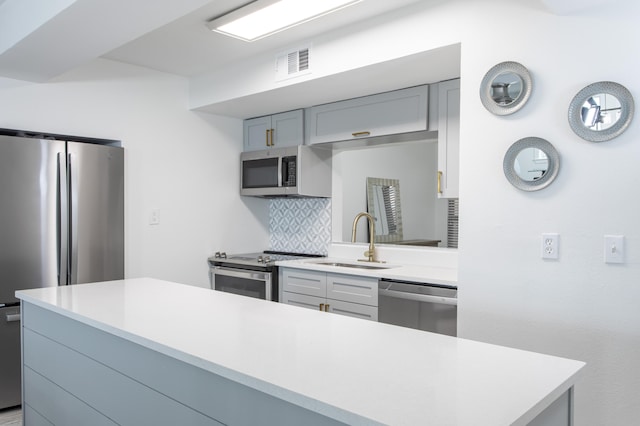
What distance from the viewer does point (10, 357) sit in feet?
9.56

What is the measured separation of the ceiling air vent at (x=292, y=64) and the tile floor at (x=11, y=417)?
2722 millimetres

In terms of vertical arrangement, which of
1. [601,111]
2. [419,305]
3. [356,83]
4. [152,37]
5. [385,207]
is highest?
[152,37]

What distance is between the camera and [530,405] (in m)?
0.96

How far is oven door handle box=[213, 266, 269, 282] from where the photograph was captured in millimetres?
3745

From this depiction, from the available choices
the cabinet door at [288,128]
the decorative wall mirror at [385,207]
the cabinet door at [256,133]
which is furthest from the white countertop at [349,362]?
the decorative wall mirror at [385,207]

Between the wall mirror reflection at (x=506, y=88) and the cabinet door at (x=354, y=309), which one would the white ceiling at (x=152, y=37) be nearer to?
the wall mirror reflection at (x=506, y=88)

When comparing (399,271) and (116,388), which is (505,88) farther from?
(116,388)

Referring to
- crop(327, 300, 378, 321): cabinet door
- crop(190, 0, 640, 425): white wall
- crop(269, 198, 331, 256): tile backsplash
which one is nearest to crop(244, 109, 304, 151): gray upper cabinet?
crop(269, 198, 331, 256): tile backsplash

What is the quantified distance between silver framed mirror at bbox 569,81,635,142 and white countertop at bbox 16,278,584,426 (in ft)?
3.92

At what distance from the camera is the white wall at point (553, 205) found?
1963 mm

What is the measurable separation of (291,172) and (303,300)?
111 cm

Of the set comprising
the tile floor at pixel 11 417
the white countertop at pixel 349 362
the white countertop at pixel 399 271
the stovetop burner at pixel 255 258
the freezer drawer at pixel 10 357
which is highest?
the white countertop at pixel 349 362

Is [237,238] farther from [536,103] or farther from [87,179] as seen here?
[536,103]

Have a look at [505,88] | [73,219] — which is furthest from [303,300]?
[505,88]
